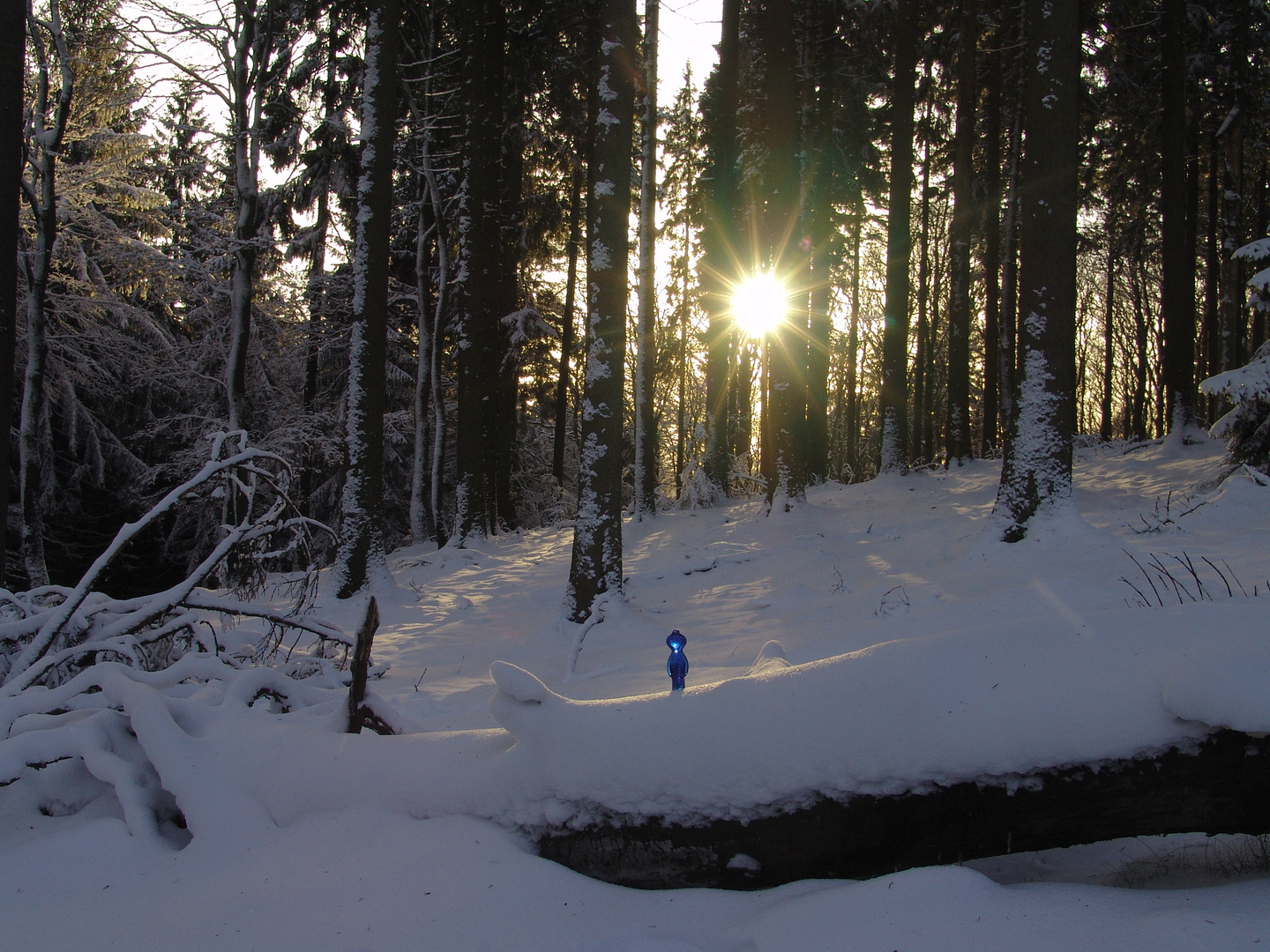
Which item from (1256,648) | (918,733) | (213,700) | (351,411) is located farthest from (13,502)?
(1256,648)

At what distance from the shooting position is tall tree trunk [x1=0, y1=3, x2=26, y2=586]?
15.0 ft

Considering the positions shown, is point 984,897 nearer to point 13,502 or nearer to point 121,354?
point 13,502

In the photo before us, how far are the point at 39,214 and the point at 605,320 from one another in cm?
1104

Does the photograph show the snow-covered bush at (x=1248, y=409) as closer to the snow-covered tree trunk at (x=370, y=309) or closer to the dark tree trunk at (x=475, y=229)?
the snow-covered tree trunk at (x=370, y=309)

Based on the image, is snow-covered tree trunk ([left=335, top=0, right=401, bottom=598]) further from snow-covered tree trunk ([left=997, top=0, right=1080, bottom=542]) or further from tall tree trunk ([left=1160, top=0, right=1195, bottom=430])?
tall tree trunk ([left=1160, top=0, right=1195, bottom=430])

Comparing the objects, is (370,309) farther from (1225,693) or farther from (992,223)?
(992,223)

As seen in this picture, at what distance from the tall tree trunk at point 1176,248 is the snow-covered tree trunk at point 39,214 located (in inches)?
792

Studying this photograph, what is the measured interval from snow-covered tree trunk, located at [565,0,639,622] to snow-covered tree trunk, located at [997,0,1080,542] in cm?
444

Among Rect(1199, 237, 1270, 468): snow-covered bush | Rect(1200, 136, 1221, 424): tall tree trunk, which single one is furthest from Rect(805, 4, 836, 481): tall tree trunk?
Rect(1200, 136, 1221, 424): tall tree trunk

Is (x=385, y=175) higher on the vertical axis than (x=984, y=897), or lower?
higher

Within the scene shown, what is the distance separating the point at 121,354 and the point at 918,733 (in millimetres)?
20329

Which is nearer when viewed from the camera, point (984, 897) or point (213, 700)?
point (984, 897)

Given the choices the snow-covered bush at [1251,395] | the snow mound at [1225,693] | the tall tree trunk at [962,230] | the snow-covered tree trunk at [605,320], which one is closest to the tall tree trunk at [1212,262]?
the tall tree trunk at [962,230]

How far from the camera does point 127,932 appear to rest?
2.06 meters
